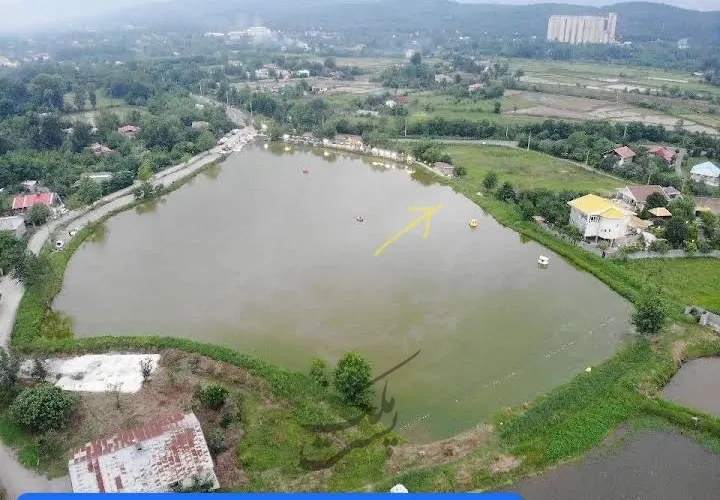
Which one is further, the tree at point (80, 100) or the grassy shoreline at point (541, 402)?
the tree at point (80, 100)

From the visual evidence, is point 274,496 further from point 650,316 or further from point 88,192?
point 88,192

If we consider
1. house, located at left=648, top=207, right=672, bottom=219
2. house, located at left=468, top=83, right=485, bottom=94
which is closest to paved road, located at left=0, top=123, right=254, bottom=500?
house, located at left=648, top=207, right=672, bottom=219

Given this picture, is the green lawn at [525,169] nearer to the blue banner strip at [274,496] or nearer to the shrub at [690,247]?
the shrub at [690,247]

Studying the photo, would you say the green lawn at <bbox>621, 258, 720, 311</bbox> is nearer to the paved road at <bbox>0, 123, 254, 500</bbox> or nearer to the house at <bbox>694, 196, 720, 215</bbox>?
the house at <bbox>694, 196, 720, 215</bbox>

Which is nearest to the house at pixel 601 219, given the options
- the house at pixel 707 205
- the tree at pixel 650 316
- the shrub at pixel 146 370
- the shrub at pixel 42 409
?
the house at pixel 707 205

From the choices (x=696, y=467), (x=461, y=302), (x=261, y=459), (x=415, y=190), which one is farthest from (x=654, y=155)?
(x=261, y=459)

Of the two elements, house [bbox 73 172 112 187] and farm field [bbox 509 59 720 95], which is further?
farm field [bbox 509 59 720 95]

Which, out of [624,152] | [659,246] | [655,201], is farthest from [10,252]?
[624,152]
